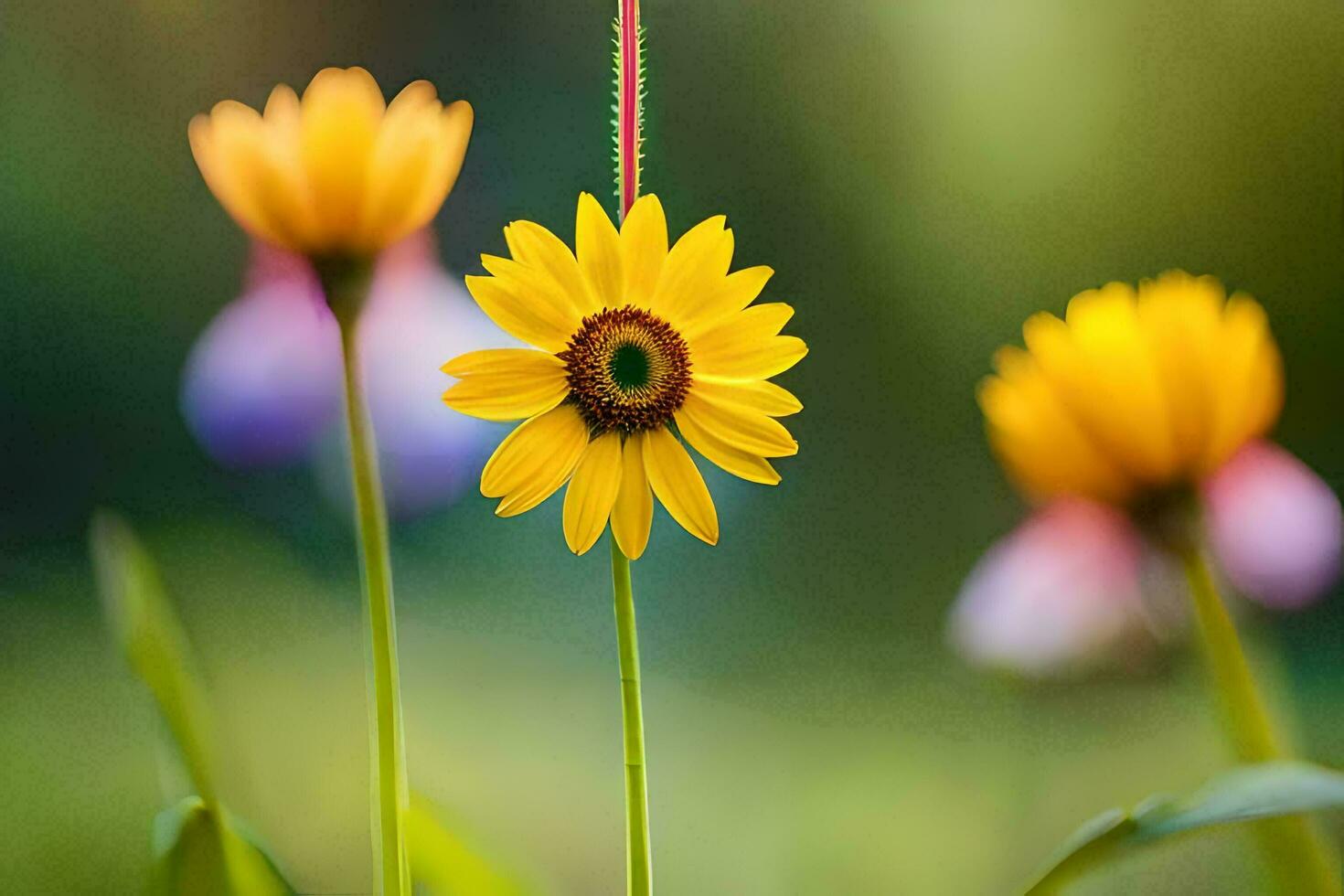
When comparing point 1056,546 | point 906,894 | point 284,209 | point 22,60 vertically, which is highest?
point 22,60

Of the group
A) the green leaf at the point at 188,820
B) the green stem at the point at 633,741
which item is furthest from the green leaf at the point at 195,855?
the green stem at the point at 633,741

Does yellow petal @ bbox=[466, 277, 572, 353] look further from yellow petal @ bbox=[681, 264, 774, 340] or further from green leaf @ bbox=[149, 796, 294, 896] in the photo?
green leaf @ bbox=[149, 796, 294, 896]

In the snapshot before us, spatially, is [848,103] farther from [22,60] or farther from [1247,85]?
[22,60]

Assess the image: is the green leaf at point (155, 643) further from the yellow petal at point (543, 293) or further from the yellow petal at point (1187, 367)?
the yellow petal at point (1187, 367)

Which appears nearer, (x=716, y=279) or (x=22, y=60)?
(x=716, y=279)

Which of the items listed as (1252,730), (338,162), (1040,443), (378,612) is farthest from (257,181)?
(1252,730)

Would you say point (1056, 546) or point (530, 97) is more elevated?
point (530, 97)

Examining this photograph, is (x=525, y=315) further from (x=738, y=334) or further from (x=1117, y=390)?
(x=1117, y=390)

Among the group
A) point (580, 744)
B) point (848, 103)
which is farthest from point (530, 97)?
point (580, 744)
